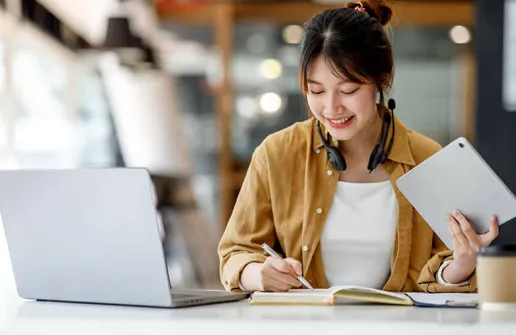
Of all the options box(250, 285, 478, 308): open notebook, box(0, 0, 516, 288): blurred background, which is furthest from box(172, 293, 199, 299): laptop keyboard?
box(0, 0, 516, 288): blurred background

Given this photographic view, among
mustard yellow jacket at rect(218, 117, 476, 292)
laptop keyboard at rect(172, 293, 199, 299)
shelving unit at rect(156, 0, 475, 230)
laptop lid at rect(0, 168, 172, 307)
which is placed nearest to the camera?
laptop lid at rect(0, 168, 172, 307)

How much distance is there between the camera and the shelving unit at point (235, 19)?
30.0 ft

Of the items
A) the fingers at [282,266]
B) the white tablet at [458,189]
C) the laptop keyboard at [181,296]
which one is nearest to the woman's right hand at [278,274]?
the fingers at [282,266]

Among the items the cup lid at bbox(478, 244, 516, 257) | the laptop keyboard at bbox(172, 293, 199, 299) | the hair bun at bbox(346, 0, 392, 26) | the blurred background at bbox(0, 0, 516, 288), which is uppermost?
the hair bun at bbox(346, 0, 392, 26)

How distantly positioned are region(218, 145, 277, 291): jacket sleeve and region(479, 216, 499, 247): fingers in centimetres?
56

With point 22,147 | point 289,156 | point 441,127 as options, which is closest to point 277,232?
point 289,156

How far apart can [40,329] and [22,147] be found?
579 centimetres

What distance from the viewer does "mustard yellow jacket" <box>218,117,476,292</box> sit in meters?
2.44

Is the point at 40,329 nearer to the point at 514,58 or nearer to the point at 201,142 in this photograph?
the point at 514,58

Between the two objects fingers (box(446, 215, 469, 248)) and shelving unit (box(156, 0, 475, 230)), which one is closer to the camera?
fingers (box(446, 215, 469, 248))

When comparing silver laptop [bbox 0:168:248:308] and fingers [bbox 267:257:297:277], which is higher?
silver laptop [bbox 0:168:248:308]

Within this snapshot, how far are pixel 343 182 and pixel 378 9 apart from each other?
0.49 m

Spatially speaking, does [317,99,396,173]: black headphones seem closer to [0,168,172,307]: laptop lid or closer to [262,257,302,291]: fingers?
[262,257,302,291]: fingers

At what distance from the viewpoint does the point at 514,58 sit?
4754 mm
